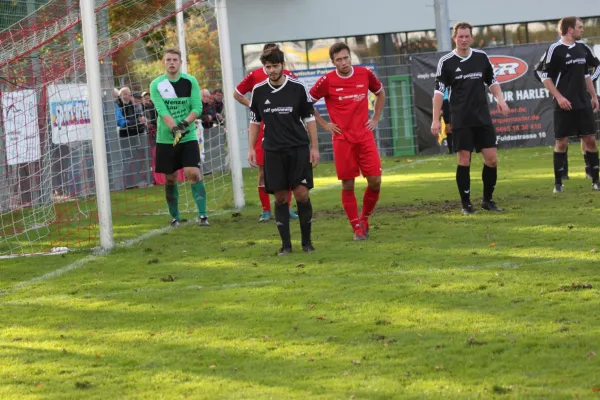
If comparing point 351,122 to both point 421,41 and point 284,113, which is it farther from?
point 421,41

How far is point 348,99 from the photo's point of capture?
10.6m

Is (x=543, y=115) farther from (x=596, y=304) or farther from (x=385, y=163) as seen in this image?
(x=596, y=304)

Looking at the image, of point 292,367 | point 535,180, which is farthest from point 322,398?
point 535,180

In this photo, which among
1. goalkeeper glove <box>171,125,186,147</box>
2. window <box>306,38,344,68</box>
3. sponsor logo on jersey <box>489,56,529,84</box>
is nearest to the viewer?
goalkeeper glove <box>171,125,186,147</box>

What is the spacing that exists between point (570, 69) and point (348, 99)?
4255mm

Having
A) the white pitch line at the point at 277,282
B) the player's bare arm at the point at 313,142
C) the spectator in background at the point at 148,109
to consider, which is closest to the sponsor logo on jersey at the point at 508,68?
the spectator in background at the point at 148,109

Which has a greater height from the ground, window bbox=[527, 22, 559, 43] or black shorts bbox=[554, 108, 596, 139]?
window bbox=[527, 22, 559, 43]

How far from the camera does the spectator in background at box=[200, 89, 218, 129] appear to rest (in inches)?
703

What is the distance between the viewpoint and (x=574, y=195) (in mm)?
13539

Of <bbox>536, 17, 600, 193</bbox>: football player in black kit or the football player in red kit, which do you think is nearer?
the football player in red kit

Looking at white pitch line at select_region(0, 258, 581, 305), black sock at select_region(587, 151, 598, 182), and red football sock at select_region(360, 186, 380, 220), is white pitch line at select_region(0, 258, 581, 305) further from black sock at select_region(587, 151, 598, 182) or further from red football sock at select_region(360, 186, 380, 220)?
black sock at select_region(587, 151, 598, 182)

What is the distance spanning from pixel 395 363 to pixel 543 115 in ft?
70.9

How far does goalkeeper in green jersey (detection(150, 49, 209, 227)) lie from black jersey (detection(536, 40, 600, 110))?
4.46 m

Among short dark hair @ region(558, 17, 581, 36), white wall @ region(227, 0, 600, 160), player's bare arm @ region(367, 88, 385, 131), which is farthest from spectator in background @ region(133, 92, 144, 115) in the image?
white wall @ region(227, 0, 600, 160)
